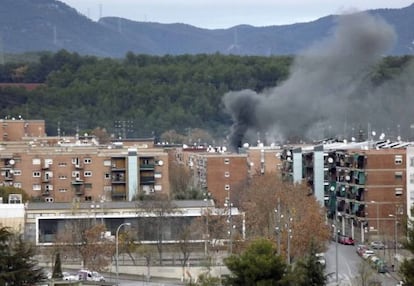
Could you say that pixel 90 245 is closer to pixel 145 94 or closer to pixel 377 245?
pixel 377 245

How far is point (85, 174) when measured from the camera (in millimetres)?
59719

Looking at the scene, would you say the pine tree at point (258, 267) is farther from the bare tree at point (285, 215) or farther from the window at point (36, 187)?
the window at point (36, 187)

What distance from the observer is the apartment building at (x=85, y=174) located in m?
59.6

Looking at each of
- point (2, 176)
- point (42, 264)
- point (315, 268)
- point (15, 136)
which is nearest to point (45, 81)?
point (15, 136)

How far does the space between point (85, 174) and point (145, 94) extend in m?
54.5

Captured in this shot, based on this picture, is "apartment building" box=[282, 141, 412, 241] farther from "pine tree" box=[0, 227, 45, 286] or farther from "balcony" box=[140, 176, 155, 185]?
"pine tree" box=[0, 227, 45, 286]

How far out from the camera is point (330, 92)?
89.3m

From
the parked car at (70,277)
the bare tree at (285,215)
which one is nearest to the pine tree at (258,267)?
the parked car at (70,277)

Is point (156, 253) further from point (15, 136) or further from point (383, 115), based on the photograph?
point (383, 115)

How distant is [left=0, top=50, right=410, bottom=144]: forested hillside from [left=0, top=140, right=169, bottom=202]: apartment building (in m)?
43.2

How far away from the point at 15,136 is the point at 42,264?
39836mm

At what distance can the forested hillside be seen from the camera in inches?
4269

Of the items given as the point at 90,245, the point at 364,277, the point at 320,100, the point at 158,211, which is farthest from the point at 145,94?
the point at 364,277

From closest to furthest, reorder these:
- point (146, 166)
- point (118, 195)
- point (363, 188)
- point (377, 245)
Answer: point (377, 245)
point (363, 188)
point (118, 195)
point (146, 166)
